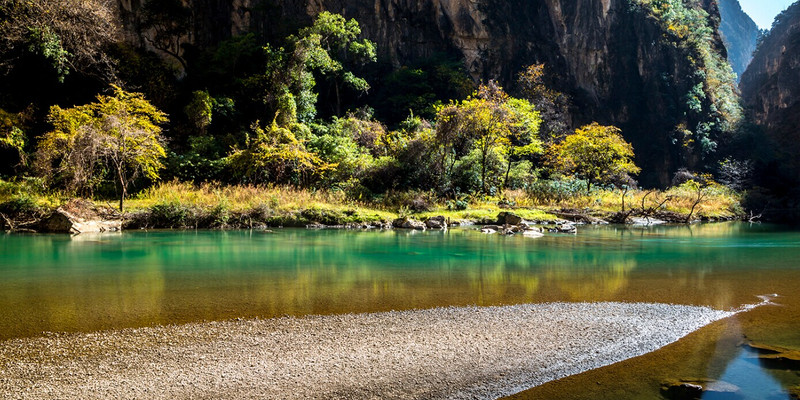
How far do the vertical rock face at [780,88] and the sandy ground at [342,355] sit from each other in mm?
45351

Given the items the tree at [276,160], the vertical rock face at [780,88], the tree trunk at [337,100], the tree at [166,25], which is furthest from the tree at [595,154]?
the tree at [166,25]

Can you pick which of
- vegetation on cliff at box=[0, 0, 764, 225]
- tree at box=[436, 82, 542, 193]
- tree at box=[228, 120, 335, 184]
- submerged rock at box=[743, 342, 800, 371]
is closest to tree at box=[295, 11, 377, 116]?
vegetation on cliff at box=[0, 0, 764, 225]

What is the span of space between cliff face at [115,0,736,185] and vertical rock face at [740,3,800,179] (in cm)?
1037

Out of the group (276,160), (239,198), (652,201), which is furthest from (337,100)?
(652,201)

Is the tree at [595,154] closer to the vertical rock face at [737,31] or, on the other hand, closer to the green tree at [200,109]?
the green tree at [200,109]

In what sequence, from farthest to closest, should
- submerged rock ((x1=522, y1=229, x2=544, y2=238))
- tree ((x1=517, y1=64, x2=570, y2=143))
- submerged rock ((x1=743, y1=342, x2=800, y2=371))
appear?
tree ((x1=517, y1=64, x2=570, y2=143)), submerged rock ((x1=522, y1=229, x2=544, y2=238)), submerged rock ((x1=743, y1=342, x2=800, y2=371))

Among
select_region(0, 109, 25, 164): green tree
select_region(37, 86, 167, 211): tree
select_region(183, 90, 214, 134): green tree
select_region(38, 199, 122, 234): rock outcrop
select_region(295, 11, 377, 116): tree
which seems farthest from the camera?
select_region(295, 11, 377, 116): tree

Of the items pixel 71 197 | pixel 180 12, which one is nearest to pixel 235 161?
pixel 71 197

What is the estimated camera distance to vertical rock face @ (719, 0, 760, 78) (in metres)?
104

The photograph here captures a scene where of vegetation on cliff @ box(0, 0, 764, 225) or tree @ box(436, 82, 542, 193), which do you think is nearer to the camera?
vegetation on cliff @ box(0, 0, 764, 225)

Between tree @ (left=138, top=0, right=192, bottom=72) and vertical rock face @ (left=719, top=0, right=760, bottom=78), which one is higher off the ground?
vertical rock face @ (left=719, top=0, right=760, bottom=78)

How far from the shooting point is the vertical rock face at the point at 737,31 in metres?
104

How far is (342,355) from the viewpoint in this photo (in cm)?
482

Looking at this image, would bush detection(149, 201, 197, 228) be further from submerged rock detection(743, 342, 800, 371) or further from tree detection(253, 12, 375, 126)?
submerged rock detection(743, 342, 800, 371)
